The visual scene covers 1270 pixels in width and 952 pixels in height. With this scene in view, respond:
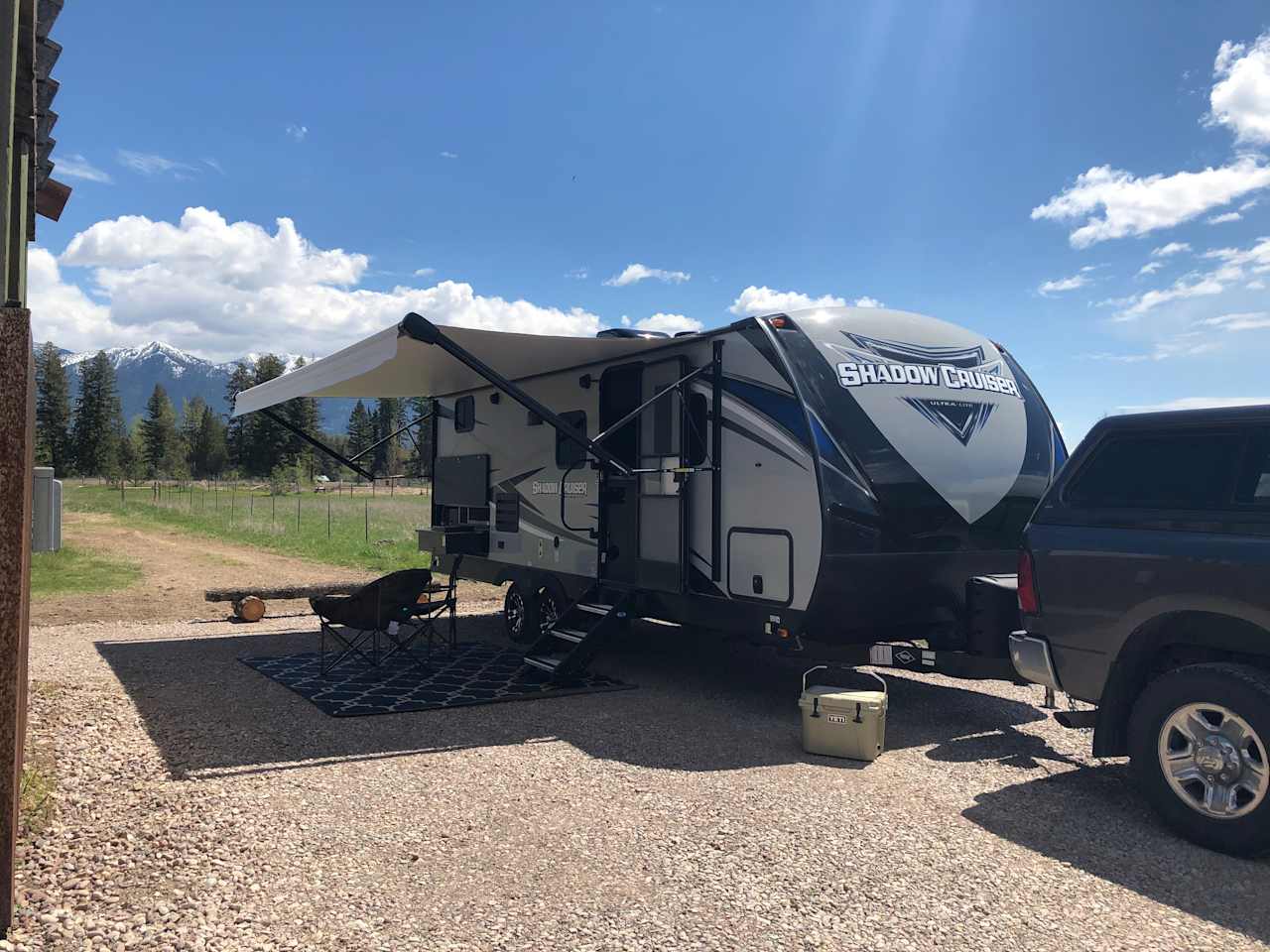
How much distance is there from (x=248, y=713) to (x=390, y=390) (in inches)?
215

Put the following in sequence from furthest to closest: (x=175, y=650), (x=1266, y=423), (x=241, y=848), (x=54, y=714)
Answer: (x=175, y=650) → (x=54, y=714) → (x=1266, y=423) → (x=241, y=848)

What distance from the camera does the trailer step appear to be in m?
7.22

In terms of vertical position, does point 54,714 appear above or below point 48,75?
below

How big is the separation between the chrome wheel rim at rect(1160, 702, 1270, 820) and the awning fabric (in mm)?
4345

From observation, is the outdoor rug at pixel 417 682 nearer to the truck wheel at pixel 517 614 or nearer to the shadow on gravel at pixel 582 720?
the shadow on gravel at pixel 582 720

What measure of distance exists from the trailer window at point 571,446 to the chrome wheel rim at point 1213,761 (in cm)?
523

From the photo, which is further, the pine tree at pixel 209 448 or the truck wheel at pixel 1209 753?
the pine tree at pixel 209 448

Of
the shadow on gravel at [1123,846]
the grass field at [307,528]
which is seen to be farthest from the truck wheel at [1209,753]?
the grass field at [307,528]

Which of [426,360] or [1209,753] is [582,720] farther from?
[426,360]

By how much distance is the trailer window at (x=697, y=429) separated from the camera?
6.98 meters

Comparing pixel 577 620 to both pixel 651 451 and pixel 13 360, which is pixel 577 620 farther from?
pixel 13 360

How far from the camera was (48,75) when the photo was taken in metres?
4.55

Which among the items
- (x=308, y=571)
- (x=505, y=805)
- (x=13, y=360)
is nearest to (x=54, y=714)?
(x=505, y=805)

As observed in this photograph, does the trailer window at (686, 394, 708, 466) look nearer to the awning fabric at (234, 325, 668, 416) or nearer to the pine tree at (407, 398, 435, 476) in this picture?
the awning fabric at (234, 325, 668, 416)
